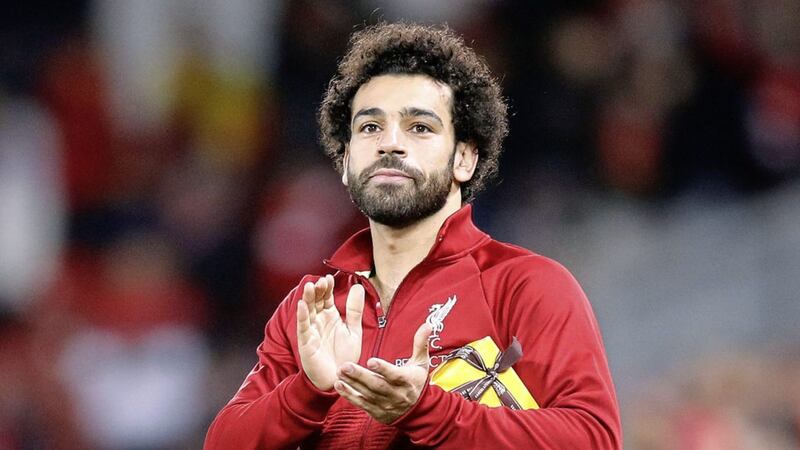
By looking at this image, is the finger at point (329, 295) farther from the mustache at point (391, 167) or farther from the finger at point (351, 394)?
the mustache at point (391, 167)

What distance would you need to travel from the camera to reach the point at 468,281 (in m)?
3.09

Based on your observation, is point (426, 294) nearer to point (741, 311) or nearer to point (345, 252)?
point (345, 252)

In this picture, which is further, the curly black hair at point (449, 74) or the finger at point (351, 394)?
the curly black hair at point (449, 74)

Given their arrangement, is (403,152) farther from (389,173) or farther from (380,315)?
(380,315)

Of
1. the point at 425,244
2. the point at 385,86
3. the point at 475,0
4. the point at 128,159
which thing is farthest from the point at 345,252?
the point at 475,0

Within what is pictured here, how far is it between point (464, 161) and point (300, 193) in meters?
3.50

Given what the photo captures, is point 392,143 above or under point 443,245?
above

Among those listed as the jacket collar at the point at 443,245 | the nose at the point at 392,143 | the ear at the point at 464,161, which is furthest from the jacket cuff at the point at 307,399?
the ear at the point at 464,161

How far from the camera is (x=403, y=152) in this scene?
3.20m

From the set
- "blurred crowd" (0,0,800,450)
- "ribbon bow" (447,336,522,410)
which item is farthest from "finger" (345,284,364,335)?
"blurred crowd" (0,0,800,450)

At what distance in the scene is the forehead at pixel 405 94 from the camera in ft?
10.8

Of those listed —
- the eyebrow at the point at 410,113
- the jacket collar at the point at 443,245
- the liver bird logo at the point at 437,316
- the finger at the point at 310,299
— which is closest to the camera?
the finger at the point at 310,299

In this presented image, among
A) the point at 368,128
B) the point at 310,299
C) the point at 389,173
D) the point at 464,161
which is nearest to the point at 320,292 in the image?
the point at 310,299

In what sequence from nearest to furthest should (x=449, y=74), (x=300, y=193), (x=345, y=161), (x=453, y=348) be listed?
(x=453, y=348), (x=449, y=74), (x=345, y=161), (x=300, y=193)
